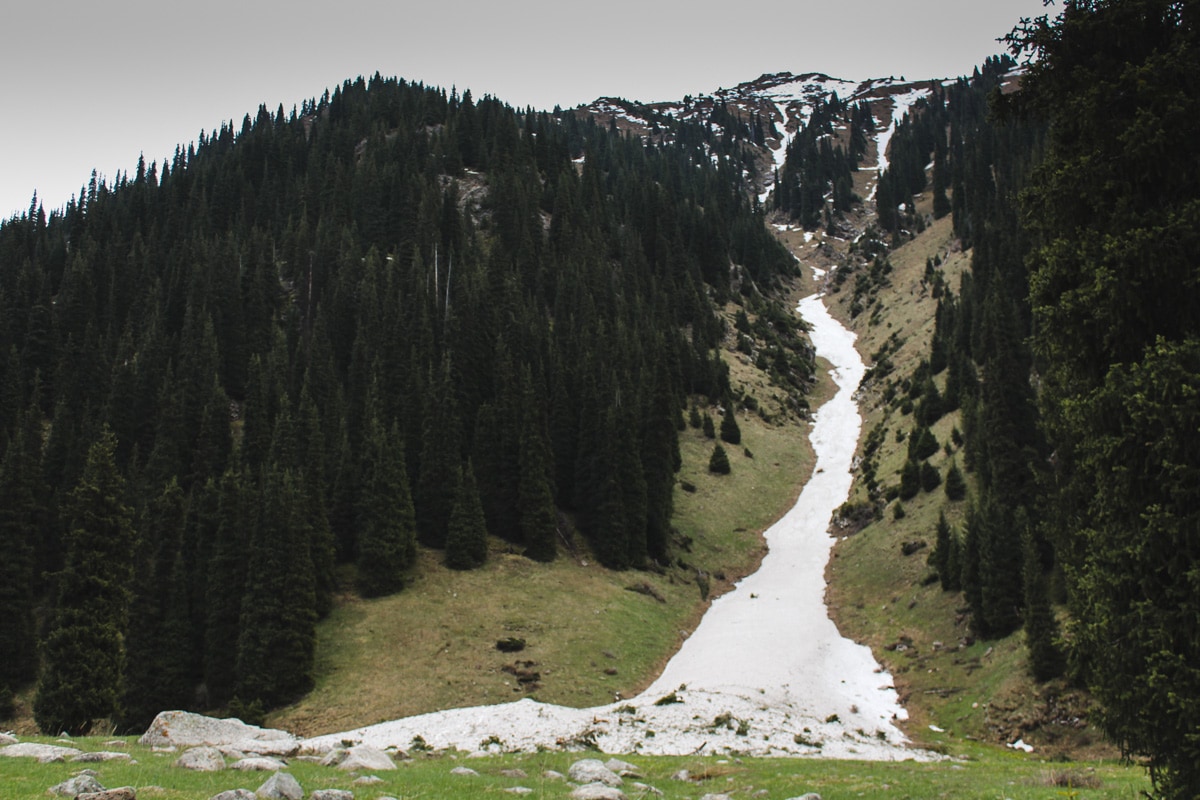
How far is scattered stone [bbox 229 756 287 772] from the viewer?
17.5 meters

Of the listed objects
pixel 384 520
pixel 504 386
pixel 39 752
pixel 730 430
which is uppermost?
pixel 504 386

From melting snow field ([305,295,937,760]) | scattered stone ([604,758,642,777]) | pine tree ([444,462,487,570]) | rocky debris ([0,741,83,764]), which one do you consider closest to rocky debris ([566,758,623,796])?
scattered stone ([604,758,642,777])

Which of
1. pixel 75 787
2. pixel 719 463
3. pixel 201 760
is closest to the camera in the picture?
pixel 75 787

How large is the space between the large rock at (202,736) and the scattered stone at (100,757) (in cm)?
366

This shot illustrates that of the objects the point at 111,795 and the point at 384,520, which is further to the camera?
the point at 384,520

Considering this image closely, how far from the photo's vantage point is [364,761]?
67.7 feet

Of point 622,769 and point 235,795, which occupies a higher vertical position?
point 235,795

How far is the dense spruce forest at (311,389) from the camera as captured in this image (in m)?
46.8

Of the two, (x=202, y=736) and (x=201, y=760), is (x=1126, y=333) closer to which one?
(x=201, y=760)

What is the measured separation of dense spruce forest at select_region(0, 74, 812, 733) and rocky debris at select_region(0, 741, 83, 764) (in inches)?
847

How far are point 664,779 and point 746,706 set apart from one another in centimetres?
1851

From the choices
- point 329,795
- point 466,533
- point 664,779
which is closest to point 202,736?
point 329,795

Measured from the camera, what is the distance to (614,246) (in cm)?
14012

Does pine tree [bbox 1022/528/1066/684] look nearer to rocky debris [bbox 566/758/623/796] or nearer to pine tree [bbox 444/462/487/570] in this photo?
rocky debris [bbox 566/758/623/796]
